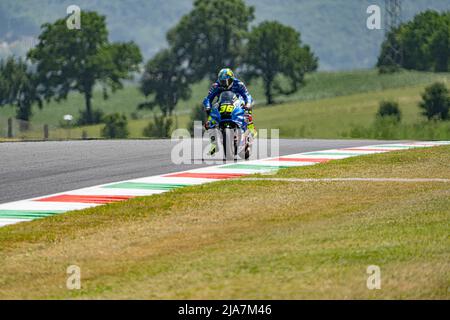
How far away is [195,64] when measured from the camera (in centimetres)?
12912

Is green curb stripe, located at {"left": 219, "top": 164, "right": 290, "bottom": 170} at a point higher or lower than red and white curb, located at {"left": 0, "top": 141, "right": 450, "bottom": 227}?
higher

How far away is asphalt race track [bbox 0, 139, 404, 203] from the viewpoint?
1725cm

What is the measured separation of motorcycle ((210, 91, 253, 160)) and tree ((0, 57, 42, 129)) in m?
101

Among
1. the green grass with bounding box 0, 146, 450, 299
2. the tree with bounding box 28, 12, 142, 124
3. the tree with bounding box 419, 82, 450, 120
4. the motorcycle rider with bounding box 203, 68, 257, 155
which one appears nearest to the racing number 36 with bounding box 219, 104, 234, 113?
the motorcycle rider with bounding box 203, 68, 257, 155

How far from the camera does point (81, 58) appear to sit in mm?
123438

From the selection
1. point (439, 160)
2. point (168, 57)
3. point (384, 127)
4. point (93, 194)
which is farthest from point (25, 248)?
point (168, 57)

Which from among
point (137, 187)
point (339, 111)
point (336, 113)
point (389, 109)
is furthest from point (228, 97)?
point (339, 111)

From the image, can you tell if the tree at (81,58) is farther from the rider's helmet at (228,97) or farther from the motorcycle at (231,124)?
the rider's helmet at (228,97)

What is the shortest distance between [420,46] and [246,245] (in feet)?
425

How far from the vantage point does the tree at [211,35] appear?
12781 centimetres

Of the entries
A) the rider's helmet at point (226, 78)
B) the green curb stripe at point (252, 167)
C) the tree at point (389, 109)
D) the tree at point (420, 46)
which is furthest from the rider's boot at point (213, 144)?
the tree at point (420, 46)

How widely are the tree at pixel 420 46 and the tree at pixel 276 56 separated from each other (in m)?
11.9

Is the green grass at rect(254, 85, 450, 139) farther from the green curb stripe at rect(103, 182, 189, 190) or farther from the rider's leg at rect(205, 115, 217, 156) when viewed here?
the green curb stripe at rect(103, 182, 189, 190)
